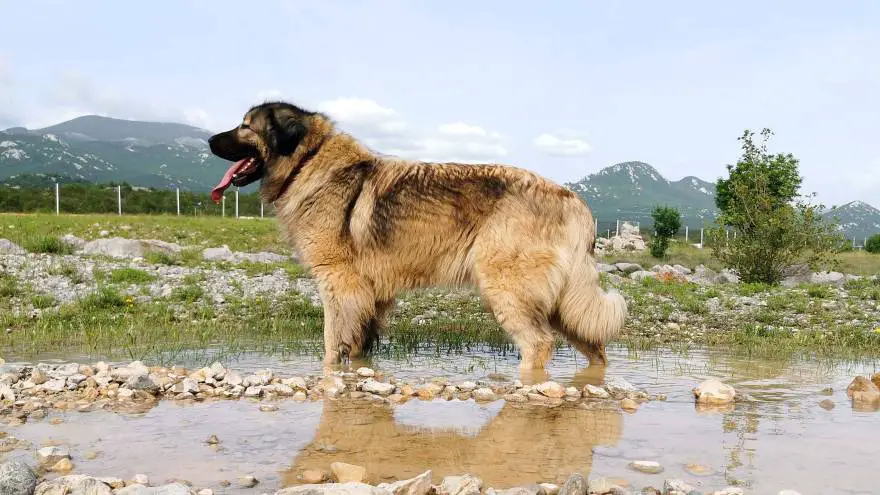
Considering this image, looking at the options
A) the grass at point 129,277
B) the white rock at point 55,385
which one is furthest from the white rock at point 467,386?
the grass at point 129,277

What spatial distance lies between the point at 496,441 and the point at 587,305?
271 cm

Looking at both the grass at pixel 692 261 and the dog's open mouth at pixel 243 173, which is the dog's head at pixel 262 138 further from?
the grass at pixel 692 261

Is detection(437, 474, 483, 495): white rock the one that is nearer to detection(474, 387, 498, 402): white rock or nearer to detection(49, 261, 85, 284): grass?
detection(474, 387, 498, 402): white rock

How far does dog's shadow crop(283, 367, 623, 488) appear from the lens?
3457 mm

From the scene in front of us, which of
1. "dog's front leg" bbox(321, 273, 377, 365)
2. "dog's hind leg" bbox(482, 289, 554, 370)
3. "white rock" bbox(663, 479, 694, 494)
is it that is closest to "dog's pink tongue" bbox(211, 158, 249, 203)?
"dog's front leg" bbox(321, 273, 377, 365)

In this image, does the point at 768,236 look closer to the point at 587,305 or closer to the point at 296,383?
the point at 587,305

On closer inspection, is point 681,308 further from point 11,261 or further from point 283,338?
point 11,261

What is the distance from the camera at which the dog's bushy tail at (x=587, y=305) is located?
6.39 meters

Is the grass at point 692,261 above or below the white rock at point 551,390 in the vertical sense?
below

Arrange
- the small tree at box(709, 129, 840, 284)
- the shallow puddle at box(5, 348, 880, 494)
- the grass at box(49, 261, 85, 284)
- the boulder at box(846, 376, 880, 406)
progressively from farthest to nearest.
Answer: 1. the small tree at box(709, 129, 840, 284)
2. the grass at box(49, 261, 85, 284)
3. the boulder at box(846, 376, 880, 406)
4. the shallow puddle at box(5, 348, 880, 494)

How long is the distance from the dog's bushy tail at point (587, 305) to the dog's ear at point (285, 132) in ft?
9.76

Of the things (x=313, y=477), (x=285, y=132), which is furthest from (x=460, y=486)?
(x=285, y=132)

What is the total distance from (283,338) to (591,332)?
367 cm

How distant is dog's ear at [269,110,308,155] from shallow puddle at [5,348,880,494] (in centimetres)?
306
